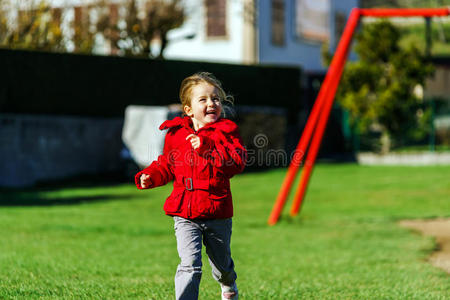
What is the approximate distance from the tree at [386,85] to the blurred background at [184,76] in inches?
1.3

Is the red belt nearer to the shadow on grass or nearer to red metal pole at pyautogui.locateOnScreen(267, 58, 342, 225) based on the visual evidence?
red metal pole at pyautogui.locateOnScreen(267, 58, 342, 225)

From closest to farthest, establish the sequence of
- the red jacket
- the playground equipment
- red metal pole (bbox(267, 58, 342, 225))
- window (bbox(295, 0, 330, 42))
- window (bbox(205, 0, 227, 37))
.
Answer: the red jacket < red metal pole (bbox(267, 58, 342, 225)) < the playground equipment < window (bbox(205, 0, 227, 37)) < window (bbox(295, 0, 330, 42))

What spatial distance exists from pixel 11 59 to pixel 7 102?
881mm

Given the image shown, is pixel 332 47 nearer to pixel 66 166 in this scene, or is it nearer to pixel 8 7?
pixel 8 7

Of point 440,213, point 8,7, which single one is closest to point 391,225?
point 440,213

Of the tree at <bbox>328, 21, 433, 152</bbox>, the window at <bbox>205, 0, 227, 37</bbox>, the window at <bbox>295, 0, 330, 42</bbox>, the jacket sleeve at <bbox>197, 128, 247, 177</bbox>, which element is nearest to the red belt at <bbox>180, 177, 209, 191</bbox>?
the jacket sleeve at <bbox>197, 128, 247, 177</bbox>

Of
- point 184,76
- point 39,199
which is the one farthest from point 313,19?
point 39,199

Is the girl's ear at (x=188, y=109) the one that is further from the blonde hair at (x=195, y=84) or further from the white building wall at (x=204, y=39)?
the white building wall at (x=204, y=39)

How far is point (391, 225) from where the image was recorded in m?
10.4

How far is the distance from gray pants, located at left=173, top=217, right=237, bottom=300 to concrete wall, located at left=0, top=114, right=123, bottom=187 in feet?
37.5

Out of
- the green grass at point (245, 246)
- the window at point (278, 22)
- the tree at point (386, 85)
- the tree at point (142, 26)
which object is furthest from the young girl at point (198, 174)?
the window at point (278, 22)

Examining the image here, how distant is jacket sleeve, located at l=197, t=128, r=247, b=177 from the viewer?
4.26 m

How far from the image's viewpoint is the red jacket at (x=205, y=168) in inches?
169

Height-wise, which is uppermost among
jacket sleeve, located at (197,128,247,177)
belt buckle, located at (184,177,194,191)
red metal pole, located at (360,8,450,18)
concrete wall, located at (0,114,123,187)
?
red metal pole, located at (360,8,450,18)
